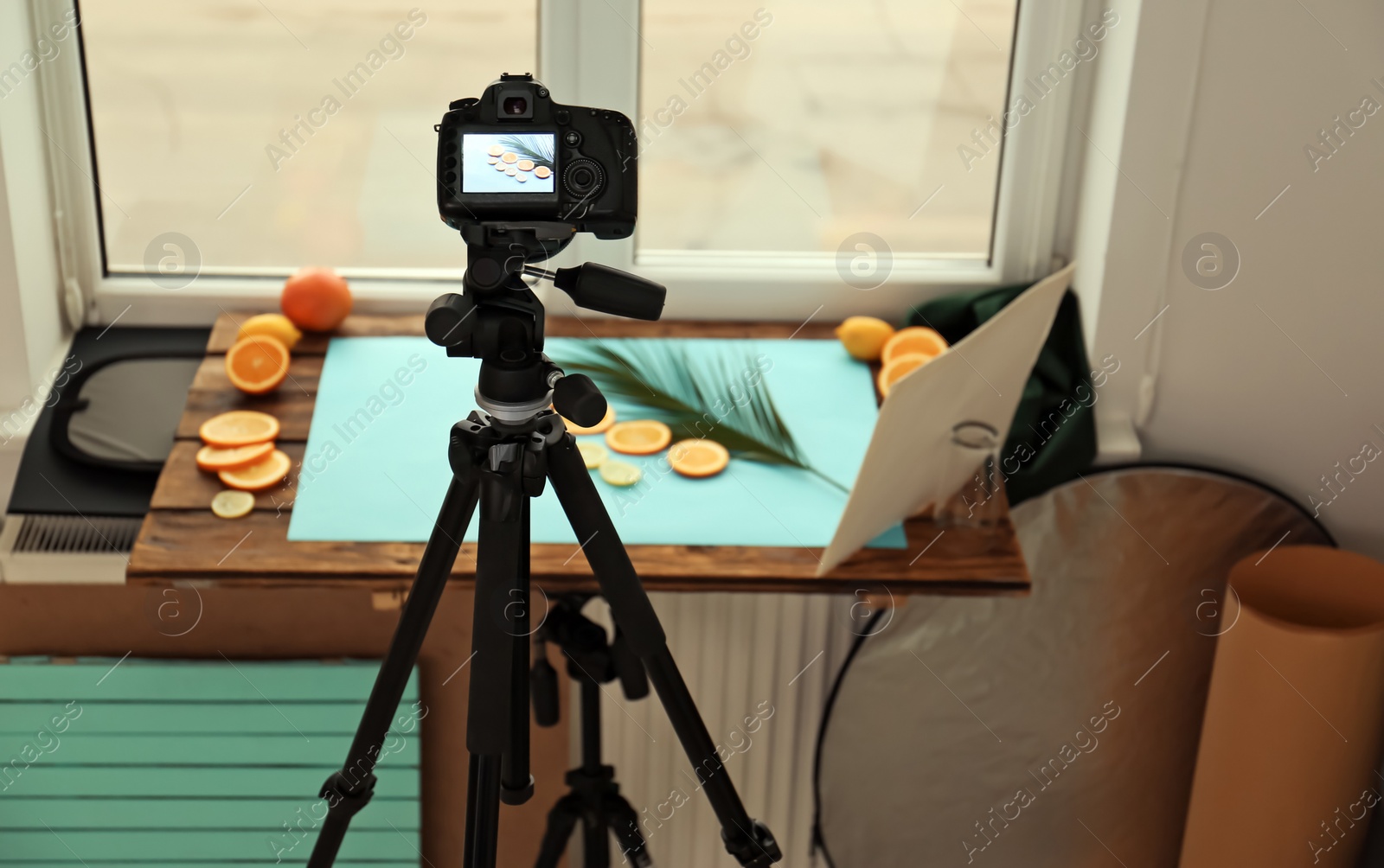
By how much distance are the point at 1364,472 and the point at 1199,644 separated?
34cm

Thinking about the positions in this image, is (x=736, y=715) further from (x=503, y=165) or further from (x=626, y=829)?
(x=503, y=165)

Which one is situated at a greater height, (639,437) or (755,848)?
(639,437)

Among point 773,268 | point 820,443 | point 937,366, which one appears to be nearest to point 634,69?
point 773,268

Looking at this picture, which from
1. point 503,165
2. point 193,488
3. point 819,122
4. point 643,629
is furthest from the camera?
point 819,122

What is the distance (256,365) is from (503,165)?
832mm

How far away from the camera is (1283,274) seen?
1.80 metres

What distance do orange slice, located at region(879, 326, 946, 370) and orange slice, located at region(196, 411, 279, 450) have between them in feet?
2.72

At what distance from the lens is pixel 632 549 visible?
1.55 m

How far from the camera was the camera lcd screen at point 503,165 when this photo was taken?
42.6 inches

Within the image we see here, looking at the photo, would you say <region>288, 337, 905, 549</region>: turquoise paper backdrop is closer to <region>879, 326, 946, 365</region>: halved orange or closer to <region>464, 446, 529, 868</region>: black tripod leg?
<region>879, 326, 946, 365</region>: halved orange

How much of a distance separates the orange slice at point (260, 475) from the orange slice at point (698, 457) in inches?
19.0

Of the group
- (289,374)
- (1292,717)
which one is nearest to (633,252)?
(289,374)

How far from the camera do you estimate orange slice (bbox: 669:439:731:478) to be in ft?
5.56

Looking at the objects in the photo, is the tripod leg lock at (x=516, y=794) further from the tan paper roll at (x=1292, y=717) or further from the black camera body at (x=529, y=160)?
the tan paper roll at (x=1292, y=717)
